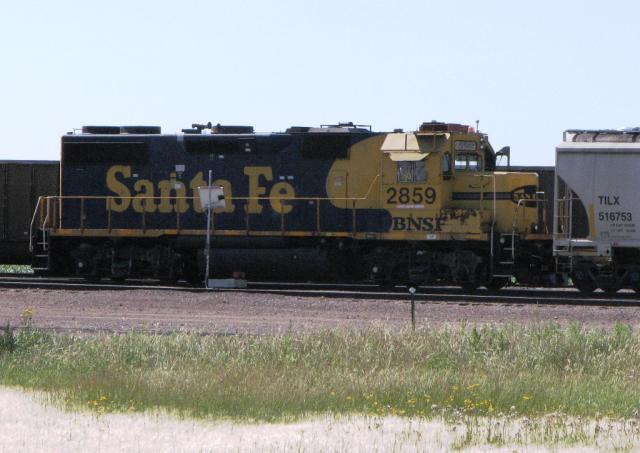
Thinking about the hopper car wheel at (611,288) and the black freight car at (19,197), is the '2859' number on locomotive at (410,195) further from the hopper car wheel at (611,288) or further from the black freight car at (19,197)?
the black freight car at (19,197)

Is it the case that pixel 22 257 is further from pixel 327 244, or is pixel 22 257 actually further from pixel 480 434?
pixel 480 434

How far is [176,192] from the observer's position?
2645cm

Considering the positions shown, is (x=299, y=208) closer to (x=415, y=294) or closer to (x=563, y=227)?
(x=415, y=294)

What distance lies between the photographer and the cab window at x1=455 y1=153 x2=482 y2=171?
24641 mm

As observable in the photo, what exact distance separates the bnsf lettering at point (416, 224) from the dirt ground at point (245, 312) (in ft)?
9.88

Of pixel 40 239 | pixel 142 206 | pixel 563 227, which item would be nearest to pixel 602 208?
pixel 563 227

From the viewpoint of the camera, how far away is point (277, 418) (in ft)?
34.7

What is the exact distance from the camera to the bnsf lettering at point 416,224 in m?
24.4

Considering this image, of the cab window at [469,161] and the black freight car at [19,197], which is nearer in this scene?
the cab window at [469,161]

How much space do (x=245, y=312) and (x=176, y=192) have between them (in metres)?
7.14

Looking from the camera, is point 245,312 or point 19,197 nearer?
point 245,312

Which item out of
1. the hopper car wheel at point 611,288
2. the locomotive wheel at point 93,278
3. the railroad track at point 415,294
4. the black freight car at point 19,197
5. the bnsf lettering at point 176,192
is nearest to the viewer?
the railroad track at point 415,294

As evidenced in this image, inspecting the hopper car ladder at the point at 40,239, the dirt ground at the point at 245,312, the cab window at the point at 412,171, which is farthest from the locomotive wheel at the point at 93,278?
the cab window at the point at 412,171

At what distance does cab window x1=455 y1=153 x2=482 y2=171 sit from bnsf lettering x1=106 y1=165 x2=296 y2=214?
3.87 m
